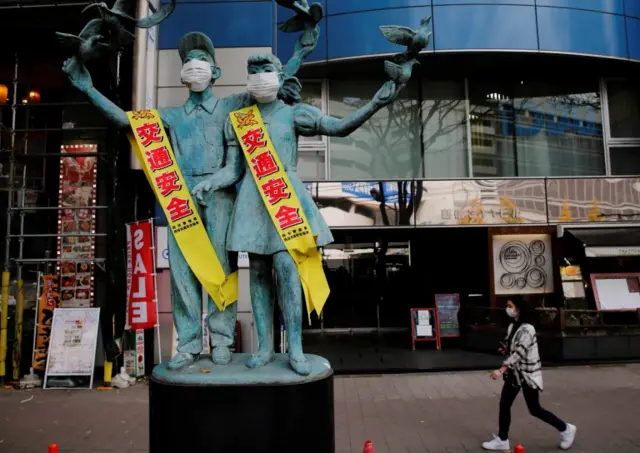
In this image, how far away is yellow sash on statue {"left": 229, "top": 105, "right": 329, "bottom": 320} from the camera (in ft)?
11.5

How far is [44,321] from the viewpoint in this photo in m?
9.40

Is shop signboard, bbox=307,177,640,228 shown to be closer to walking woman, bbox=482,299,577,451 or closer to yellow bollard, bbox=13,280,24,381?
walking woman, bbox=482,299,577,451

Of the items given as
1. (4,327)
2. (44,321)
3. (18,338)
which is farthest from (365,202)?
(4,327)

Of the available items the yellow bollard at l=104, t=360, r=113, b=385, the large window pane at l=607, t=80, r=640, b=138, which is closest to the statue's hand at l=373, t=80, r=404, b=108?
the yellow bollard at l=104, t=360, r=113, b=385

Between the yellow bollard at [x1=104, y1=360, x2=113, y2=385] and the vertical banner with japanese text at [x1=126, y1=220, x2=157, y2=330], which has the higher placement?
the vertical banner with japanese text at [x1=126, y1=220, x2=157, y2=330]

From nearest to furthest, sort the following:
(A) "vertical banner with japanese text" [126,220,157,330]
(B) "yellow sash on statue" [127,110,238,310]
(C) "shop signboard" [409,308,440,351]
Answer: (B) "yellow sash on statue" [127,110,238,310], (A) "vertical banner with japanese text" [126,220,157,330], (C) "shop signboard" [409,308,440,351]

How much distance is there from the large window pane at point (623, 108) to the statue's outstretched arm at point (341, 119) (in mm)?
11911

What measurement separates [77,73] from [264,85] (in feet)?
4.37

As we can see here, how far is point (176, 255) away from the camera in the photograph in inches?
145

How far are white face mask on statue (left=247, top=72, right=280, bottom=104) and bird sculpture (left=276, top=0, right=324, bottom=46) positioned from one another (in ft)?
1.77

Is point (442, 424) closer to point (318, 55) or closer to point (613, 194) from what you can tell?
point (613, 194)

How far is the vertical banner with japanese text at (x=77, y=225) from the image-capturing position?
1006cm

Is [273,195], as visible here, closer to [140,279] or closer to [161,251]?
[140,279]

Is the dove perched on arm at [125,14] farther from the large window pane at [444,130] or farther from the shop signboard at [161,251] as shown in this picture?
the large window pane at [444,130]
